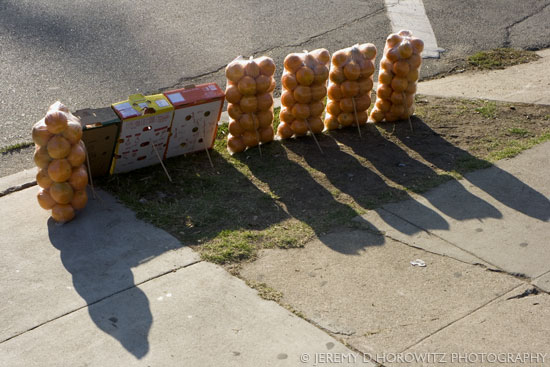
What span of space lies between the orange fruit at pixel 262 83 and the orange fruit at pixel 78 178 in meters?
1.74

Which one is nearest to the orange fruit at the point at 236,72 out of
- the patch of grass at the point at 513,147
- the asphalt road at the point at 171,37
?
the asphalt road at the point at 171,37

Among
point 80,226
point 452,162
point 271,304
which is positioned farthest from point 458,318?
point 80,226

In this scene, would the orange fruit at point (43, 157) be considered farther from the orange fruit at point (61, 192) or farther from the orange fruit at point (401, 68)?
the orange fruit at point (401, 68)

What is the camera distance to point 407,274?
4.58m

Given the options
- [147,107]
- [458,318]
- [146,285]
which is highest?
[147,107]

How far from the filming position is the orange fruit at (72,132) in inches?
199

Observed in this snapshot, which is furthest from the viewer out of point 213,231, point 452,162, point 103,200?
point 452,162

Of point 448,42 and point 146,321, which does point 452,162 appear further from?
point 448,42

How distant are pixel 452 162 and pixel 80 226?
3226 mm

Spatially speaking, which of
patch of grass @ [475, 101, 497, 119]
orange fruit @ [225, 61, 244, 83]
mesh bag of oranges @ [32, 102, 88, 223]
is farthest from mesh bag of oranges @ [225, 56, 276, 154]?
patch of grass @ [475, 101, 497, 119]

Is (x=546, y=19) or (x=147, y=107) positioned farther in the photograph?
(x=546, y=19)

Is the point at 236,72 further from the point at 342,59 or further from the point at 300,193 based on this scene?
the point at 300,193

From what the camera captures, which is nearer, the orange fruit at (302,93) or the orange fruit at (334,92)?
the orange fruit at (302,93)

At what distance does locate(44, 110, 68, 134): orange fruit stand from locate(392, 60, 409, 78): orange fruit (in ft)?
10.6
